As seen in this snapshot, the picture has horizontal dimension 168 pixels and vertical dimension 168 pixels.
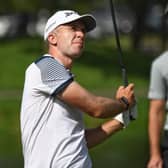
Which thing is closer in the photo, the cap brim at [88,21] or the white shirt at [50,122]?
the white shirt at [50,122]

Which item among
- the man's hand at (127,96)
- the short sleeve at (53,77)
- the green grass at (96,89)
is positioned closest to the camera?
the short sleeve at (53,77)

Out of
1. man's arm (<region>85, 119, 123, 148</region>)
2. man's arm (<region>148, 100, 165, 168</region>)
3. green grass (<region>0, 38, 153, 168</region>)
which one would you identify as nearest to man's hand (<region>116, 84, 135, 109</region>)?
man's arm (<region>85, 119, 123, 148</region>)

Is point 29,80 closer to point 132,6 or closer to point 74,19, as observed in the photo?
point 74,19

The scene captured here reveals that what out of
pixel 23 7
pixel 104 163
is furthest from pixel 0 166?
pixel 23 7

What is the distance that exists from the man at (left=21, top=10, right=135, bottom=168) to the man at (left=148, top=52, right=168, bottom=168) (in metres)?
1.06

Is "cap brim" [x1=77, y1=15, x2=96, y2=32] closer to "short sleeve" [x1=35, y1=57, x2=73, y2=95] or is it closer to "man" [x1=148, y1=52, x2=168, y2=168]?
"short sleeve" [x1=35, y1=57, x2=73, y2=95]

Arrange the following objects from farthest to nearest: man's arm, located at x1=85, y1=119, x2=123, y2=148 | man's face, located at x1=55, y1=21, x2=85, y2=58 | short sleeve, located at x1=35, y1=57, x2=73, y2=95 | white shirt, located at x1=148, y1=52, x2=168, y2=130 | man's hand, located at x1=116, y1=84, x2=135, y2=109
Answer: white shirt, located at x1=148, y1=52, x2=168, y2=130, man's arm, located at x1=85, y1=119, x2=123, y2=148, man's hand, located at x1=116, y1=84, x2=135, y2=109, man's face, located at x1=55, y1=21, x2=85, y2=58, short sleeve, located at x1=35, y1=57, x2=73, y2=95

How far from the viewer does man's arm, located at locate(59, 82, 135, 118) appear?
5176mm

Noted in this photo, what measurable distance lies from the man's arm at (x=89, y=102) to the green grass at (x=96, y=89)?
20.1ft

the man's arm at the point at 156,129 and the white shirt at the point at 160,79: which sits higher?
the white shirt at the point at 160,79

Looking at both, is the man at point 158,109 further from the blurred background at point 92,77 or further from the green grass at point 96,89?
the green grass at point 96,89

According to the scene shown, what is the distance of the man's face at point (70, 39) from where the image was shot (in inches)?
209

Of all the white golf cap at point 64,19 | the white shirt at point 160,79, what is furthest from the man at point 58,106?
the white shirt at point 160,79

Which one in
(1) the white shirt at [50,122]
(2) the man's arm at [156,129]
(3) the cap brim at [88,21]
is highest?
(3) the cap brim at [88,21]
